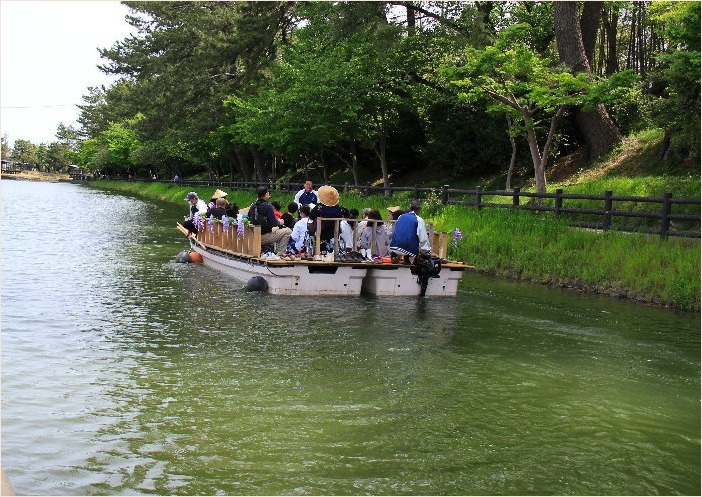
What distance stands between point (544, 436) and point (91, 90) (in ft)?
417

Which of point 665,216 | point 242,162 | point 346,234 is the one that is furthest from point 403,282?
point 242,162

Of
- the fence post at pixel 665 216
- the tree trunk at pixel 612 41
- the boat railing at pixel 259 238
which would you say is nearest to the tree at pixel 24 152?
the tree trunk at pixel 612 41

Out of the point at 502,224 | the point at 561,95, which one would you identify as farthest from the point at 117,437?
the point at 561,95

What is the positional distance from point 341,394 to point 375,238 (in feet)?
25.7

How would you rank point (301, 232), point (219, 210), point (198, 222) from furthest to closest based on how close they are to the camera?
1. point (198, 222)
2. point (219, 210)
3. point (301, 232)

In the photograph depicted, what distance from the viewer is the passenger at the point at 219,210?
65.2 ft

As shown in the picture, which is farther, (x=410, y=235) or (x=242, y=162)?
(x=242, y=162)

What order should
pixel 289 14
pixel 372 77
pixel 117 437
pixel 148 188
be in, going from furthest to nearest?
pixel 148 188, pixel 289 14, pixel 372 77, pixel 117 437

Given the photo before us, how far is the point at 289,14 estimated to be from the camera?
1708 inches

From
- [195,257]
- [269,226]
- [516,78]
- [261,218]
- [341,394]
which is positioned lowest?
[341,394]

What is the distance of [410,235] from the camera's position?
15055 mm

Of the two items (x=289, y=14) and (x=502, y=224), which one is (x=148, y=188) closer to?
(x=289, y=14)

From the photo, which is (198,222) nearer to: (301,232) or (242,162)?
(301,232)

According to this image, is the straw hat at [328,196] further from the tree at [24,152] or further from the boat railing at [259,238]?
the tree at [24,152]
